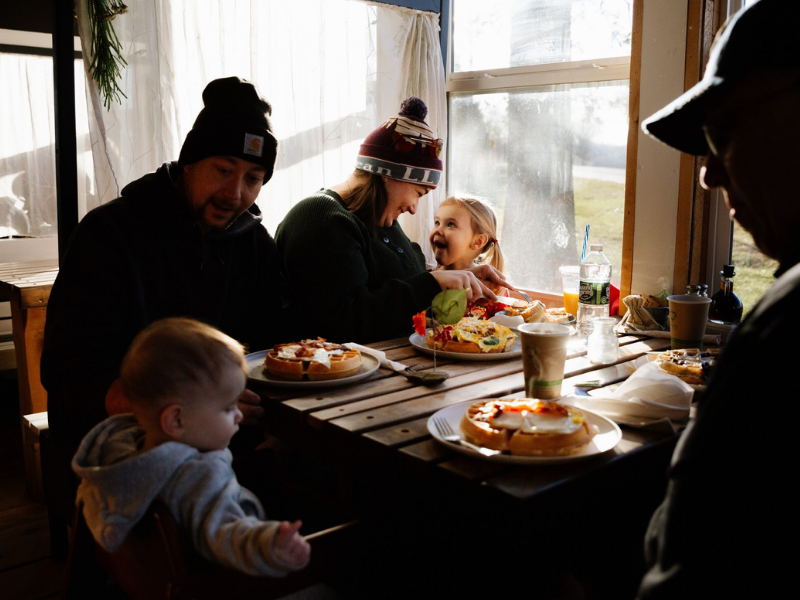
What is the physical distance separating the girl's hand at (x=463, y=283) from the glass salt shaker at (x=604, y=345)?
1.76 feet

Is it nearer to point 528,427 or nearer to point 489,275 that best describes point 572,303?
point 489,275

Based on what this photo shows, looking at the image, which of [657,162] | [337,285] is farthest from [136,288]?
[657,162]

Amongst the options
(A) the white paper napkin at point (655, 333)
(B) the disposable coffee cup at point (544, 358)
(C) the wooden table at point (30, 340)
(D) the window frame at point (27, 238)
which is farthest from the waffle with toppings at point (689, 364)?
(D) the window frame at point (27, 238)

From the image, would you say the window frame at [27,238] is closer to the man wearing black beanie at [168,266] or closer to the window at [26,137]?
the window at [26,137]

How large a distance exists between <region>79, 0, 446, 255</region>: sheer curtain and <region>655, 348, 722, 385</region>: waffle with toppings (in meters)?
1.82

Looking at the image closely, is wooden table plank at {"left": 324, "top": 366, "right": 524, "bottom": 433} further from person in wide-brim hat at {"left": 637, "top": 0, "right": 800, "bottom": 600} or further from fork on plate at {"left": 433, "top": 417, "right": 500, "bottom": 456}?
person in wide-brim hat at {"left": 637, "top": 0, "right": 800, "bottom": 600}

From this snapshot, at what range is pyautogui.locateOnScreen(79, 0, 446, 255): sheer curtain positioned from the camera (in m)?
2.88

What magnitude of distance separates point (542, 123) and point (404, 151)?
3.67 feet

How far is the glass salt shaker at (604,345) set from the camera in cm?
192

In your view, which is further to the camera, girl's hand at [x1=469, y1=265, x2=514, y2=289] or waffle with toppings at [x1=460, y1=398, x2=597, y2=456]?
girl's hand at [x1=469, y1=265, x2=514, y2=289]

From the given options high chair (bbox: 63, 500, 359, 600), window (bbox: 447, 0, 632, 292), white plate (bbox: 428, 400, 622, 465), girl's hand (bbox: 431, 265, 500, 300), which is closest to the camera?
high chair (bbox: 63, 500, 359, 600)

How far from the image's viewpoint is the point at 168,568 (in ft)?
3.65

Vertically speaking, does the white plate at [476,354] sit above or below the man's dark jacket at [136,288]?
below

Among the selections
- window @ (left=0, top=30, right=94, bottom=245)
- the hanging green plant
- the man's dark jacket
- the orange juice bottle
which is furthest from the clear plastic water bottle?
window @ (left=0, top=30, right=94, bottom=245)
